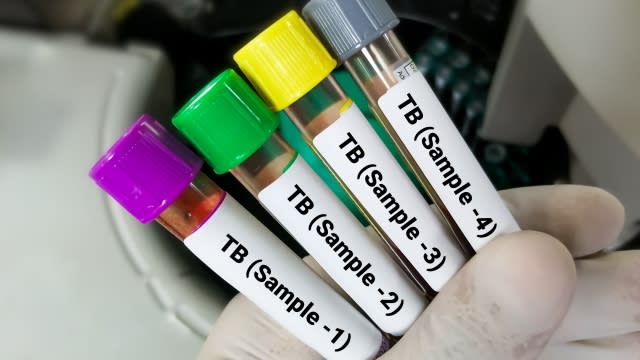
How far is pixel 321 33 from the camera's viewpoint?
264 mm

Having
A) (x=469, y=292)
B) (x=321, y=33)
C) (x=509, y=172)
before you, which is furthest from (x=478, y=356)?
(x=509, y=172)

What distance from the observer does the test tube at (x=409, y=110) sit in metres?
0.26

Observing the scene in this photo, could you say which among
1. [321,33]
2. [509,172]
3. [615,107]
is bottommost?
[509,172]

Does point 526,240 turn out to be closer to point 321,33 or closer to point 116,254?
point 321,33

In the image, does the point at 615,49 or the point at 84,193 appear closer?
the point at 615,49

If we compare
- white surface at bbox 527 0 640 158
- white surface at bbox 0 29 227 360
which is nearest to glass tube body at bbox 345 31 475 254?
white surface at bbox 527 0 640 158

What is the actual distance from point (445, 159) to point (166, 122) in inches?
14.0

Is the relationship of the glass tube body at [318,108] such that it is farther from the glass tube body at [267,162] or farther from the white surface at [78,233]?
the white surface at [78,233]

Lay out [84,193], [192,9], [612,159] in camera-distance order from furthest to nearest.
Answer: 1. [192,9]
2. [84,193]
3. [612,159]

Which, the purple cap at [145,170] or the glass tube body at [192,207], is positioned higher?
the purple cap at [145,170]

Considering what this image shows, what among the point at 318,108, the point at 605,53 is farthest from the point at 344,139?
the point at 605,53

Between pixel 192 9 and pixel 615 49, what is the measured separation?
0.44 metres

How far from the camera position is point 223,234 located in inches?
10.7

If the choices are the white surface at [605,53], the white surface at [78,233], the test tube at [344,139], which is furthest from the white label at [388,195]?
the white surface at [78,233]
